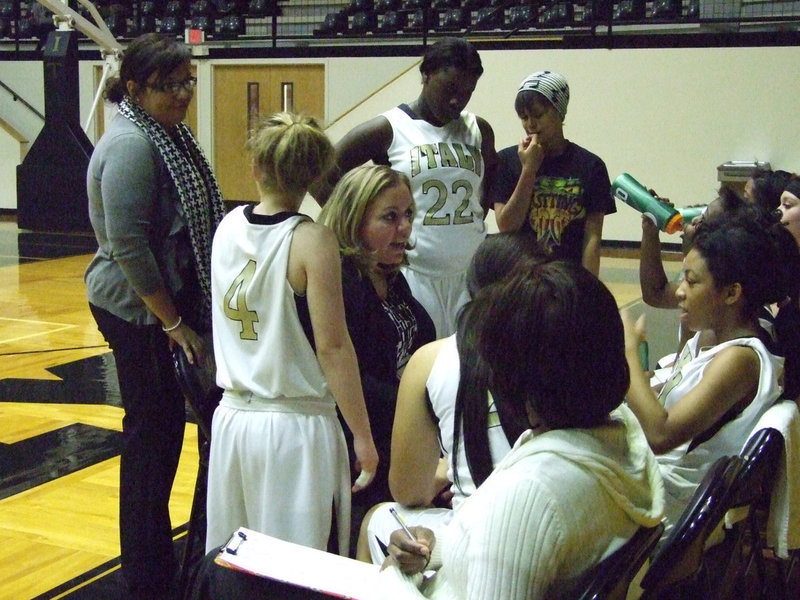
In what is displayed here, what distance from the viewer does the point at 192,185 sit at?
8.93ft

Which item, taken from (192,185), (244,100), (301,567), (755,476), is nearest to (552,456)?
(301,567)

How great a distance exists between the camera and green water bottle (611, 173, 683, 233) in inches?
114

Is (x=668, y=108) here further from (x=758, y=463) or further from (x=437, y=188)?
(x=758, y=463)

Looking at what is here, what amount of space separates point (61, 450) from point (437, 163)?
2.15 meters

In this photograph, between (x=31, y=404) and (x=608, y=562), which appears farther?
(x=31, y=404)

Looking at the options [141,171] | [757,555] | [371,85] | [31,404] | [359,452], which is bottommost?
[31,404]

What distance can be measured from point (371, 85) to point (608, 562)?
1169 cm

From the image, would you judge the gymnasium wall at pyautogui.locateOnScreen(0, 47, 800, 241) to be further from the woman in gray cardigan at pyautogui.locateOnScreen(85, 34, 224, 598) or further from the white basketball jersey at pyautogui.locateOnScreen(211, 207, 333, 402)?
the white basketball jersey at pyautogui.locateOnScreen(211, 207, 333, 402)

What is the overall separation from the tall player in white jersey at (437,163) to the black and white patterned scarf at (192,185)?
612 mm

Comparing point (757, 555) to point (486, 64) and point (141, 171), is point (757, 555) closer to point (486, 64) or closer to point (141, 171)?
point (141, 171)

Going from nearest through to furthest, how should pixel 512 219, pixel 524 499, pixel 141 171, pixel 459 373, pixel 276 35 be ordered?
1. pixel 524 499
2. pixel 459 373
3. pixel 141 171
4. pixel 512 219
5. pixel 276 35

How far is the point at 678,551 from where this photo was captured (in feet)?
4.77

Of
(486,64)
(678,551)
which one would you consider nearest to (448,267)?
(678,551)

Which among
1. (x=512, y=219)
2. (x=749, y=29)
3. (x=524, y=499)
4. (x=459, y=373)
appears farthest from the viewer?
(x=749, y=29)
